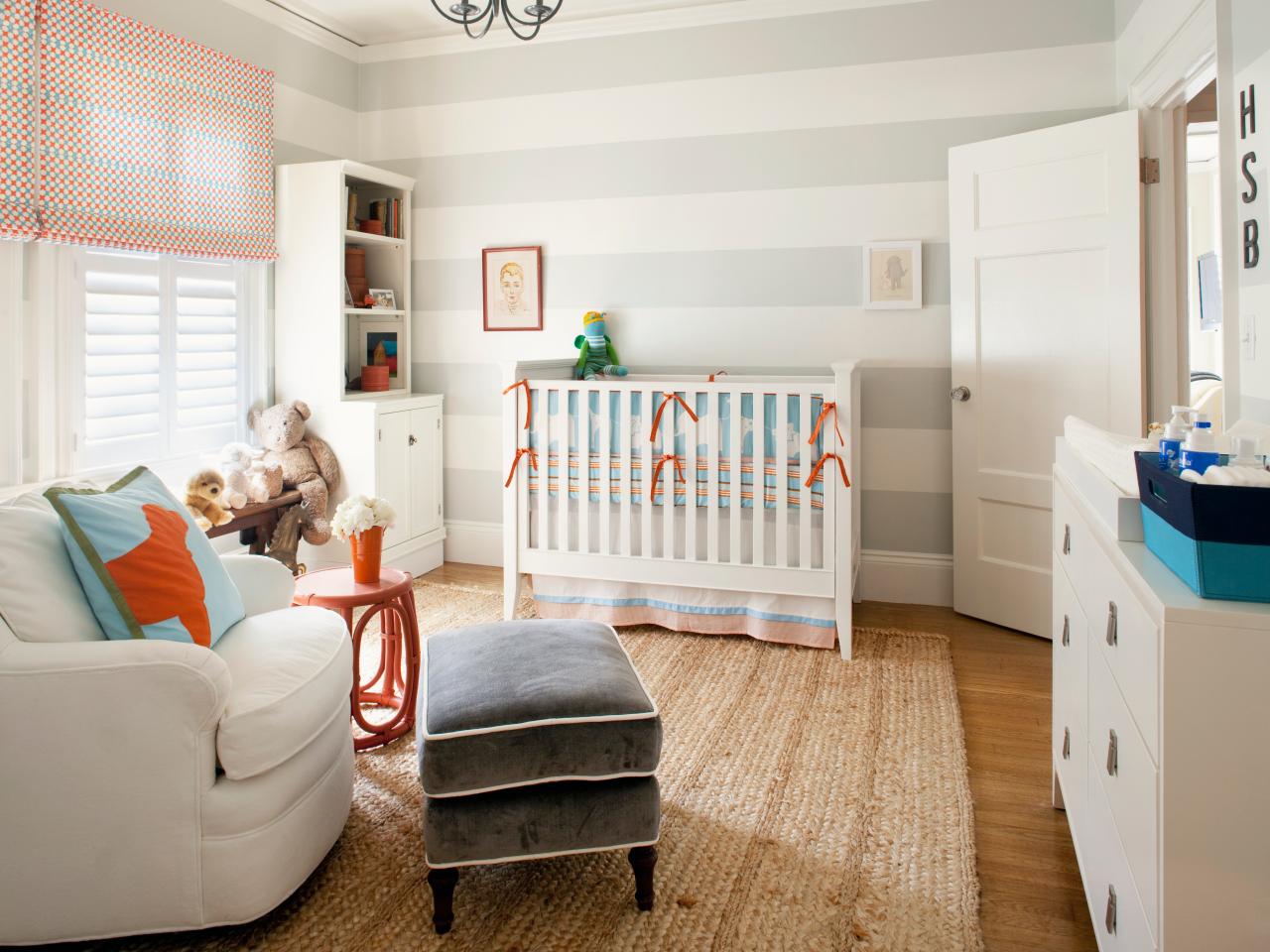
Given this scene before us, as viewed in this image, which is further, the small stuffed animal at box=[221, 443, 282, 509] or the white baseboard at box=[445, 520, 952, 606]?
the white baseboard at box=[445, 520, 952, 606]

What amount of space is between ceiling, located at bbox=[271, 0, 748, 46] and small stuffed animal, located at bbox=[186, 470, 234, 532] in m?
2.08

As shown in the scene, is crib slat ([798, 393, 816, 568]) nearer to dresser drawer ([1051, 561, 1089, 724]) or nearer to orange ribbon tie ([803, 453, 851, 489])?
orange ribbon tie ([803, 453, 851, 489])

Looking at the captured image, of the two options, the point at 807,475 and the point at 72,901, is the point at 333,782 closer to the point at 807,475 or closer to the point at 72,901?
the point at 72,901

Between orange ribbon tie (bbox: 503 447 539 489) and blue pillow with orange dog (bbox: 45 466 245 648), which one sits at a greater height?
orange ribbon tie (bbox: 503 447 539 489)

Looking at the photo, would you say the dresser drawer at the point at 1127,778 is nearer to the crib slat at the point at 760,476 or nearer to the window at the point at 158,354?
the crib slat at the point at 760,476

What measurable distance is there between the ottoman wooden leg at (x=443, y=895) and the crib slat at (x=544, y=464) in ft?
6.13

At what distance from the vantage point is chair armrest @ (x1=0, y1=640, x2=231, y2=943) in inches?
56.4

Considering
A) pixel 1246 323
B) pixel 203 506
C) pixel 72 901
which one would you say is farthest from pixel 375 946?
pixel 1246 323

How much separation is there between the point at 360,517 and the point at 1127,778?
1761 mm

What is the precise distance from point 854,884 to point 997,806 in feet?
1.66

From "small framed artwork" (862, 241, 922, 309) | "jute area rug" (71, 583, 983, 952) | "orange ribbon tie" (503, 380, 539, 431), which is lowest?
"jute area rug" (71, 583, 983, 952)

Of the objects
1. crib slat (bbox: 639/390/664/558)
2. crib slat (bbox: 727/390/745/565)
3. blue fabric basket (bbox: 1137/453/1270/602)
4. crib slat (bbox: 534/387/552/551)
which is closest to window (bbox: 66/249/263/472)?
crib slat (bbox: 534/387/552/551)

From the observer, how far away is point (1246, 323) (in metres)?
1.91

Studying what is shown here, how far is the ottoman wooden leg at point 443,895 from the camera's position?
62.0 inches
